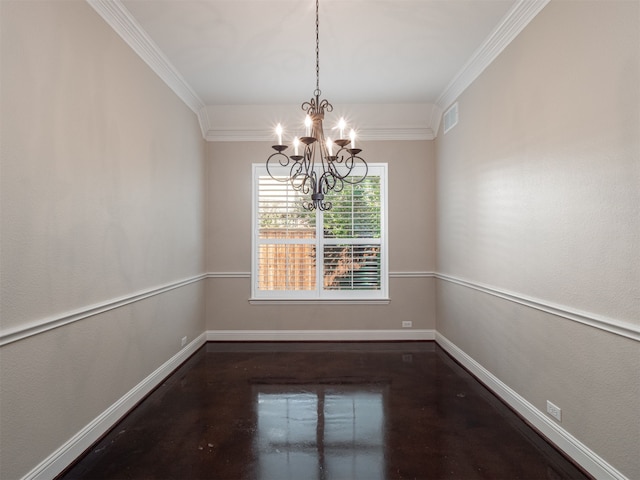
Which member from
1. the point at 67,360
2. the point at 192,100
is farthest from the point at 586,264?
the point at 192,100

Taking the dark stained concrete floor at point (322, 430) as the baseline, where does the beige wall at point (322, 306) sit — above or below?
above

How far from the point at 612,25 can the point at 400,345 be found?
3577 millimetres

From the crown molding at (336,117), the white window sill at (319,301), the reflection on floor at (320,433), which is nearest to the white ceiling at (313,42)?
the crown molding at (336,117)

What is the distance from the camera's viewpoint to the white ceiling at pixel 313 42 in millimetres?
2506

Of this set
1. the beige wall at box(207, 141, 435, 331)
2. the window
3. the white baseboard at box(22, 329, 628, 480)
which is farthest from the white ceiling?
the white baseboard at box(22, 329, 628, 480)

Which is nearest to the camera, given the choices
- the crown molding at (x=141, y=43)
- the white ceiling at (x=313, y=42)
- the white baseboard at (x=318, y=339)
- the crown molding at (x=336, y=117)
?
the white baseboard at (x=318, y=339)

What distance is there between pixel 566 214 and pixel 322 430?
2.10 m

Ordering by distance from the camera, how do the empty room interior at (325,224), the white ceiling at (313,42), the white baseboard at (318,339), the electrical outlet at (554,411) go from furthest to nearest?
the white ceiling at (313,42) → the electrical outlet at (554,411) → the white baseboard at (318,339) → the empty room interior at (325,224)

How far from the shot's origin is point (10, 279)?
5.49 ft

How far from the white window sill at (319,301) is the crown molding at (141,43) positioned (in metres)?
2.52

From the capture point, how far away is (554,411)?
2.23 meters

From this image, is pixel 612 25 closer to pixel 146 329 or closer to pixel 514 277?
pixel 514 277

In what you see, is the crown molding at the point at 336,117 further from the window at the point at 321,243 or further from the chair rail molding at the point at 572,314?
the chair rail molding at the point at 572,314

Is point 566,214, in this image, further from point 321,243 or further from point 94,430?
point 94,430
